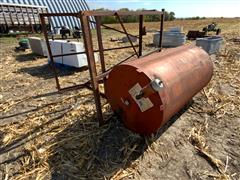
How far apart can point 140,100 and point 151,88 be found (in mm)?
487

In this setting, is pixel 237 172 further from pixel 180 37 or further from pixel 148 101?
pixel 180 37

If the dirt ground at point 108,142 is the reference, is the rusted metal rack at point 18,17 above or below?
above

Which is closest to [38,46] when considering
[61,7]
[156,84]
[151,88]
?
[151,88]

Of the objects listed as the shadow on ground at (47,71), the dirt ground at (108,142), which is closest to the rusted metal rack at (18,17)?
the shadow on ground at (47,71)

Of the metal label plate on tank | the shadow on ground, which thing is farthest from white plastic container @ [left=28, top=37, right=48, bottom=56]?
the metal label plate on tank

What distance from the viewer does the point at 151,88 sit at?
3.25 m

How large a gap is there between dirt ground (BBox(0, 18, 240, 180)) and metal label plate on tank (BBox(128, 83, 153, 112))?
905 mm

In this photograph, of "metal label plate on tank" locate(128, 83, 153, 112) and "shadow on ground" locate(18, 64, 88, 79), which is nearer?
"metal label plate on tank" locate(128, 83, 153, 112)

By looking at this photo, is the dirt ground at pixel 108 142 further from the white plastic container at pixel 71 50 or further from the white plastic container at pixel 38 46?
the white plastic container at pixel 38 46

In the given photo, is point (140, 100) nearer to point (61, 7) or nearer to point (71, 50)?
point (71, 50)

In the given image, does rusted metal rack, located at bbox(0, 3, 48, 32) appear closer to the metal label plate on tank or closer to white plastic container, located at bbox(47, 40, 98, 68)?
white plastic container, located at bbox(47, 40, 98, 68)

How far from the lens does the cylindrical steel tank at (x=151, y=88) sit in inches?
139

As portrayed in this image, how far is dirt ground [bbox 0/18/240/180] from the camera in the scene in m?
3.61

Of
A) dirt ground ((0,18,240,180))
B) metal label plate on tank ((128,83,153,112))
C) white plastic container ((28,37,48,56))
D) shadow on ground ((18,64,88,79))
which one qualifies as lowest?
shadow on ground ((18,64,88,79))
